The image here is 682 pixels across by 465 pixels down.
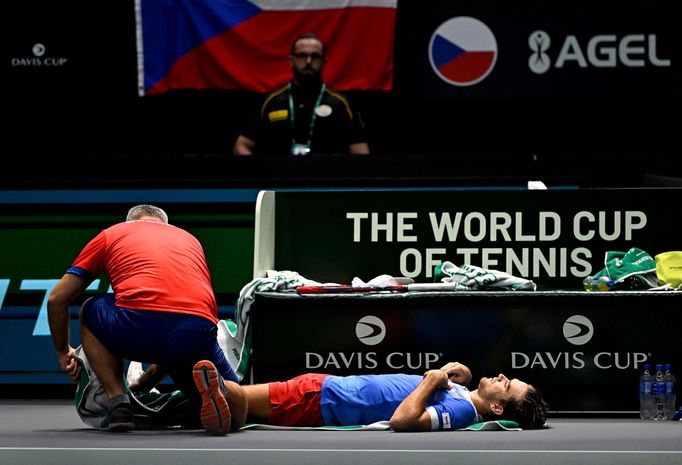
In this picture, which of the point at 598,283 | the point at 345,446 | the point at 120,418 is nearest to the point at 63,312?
the point at 120,418

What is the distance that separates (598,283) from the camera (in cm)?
793

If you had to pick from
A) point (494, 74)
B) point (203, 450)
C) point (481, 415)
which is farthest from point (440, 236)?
point (494, 74)

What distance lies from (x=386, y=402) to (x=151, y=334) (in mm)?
1168

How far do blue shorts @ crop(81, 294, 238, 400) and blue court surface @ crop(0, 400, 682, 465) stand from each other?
0.35 metres

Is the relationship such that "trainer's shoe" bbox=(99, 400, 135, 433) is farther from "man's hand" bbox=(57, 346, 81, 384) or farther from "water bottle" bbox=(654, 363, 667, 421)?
"water bottle" bbox=(654, 363, 667, 421)

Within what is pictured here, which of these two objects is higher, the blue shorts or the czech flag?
the czech flag

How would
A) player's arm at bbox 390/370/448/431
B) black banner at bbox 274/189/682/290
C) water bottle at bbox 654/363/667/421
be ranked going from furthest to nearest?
1. black banner at bbox 274/189/682/290
2. water bottle at bbox 654/363/667/421
3. player's arm at bbox 390/370/448/431

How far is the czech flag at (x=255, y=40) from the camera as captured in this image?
38.5 feet

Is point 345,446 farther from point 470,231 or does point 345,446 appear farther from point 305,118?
point 305,118

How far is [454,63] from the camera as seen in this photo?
12.0 m

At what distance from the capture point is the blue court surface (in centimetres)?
575

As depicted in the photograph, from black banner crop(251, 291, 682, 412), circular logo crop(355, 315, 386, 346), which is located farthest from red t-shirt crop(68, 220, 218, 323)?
→ circular logo crop(355, 315, 386, 346)

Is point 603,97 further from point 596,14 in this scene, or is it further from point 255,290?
point 255,290

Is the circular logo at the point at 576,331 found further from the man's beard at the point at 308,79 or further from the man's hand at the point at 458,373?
the man's beard at the point at 308,79
